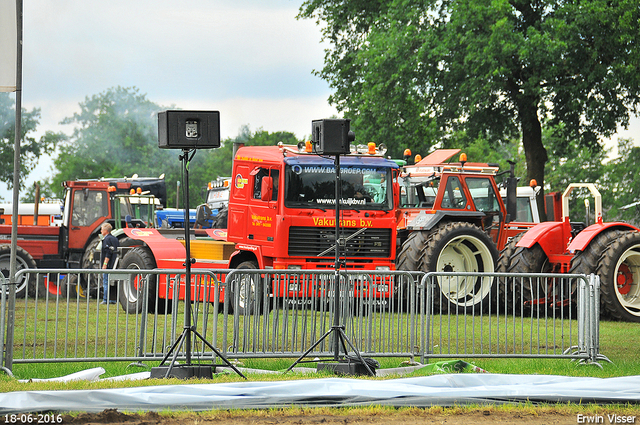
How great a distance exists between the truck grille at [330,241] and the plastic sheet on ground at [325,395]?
7.11m

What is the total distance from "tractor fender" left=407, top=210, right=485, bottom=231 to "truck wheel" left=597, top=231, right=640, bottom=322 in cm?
277

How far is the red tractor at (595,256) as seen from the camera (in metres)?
14.4

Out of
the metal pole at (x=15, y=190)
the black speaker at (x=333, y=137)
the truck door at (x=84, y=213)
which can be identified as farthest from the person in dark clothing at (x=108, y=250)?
the black speaker at (x=333, y=137)

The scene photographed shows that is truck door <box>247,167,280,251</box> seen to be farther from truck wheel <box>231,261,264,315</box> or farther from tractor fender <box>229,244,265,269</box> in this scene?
truck wheel <box>231,261,264,315</box>

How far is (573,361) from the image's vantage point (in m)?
9.73

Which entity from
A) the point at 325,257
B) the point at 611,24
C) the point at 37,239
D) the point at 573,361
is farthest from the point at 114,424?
the point at 611,24

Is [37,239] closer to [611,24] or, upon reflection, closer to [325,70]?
[325,70]

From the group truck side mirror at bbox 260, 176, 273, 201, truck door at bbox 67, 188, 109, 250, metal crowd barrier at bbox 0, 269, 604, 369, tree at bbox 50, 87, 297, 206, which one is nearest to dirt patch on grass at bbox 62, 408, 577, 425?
metal crowd barrier at bbox 0, 269, 604, 369

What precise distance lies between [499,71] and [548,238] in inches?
396

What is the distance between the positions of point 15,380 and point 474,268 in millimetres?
10297

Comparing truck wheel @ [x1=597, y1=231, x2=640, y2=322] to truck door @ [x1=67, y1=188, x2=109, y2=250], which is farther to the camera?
truck door @ [x1=67, y1=188, x2=109, y2=250]

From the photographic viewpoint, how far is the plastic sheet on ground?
6039mm

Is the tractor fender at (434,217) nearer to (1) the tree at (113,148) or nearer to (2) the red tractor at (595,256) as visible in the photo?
(2) the red tractor at (595,256)

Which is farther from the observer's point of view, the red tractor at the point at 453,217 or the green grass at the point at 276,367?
the red tractor at the point at 453,217
